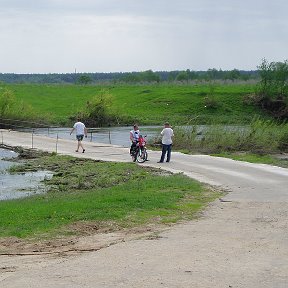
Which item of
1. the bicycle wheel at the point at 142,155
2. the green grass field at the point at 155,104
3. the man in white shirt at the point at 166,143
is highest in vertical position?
the man in white shirt at the point at 166,143

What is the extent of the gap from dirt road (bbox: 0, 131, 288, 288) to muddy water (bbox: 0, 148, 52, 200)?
7.98 metres

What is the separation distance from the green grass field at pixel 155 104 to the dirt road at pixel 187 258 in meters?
53.9

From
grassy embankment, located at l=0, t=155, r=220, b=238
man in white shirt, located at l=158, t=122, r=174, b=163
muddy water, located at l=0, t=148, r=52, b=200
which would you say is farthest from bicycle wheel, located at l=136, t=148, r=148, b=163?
muddy water, located at l=0, t=148, r=52, b=200

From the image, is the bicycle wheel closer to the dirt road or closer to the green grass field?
the dirt road

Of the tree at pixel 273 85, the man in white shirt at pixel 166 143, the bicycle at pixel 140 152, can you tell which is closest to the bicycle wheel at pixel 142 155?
the bicycle at pixel 140 152

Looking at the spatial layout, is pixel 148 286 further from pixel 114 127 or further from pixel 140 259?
pixel 114 127

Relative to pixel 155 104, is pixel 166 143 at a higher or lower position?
higher

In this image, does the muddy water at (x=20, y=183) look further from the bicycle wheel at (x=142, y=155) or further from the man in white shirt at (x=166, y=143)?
the man in white shirt at (x=166, y=143)

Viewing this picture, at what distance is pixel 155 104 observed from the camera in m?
85.6

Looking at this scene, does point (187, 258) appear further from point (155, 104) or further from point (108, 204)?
point (155, 104)

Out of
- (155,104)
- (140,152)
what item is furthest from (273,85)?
(140,152)

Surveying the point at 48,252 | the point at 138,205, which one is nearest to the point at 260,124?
the point at 138,205

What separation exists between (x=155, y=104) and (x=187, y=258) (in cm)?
Result: 7485

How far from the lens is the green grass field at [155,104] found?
240 ft
